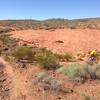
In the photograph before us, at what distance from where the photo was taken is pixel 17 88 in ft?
40.5

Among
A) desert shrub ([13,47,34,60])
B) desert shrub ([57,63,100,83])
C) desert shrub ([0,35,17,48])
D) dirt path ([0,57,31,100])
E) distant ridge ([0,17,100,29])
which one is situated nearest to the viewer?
dirt path ([0,57,31,100])

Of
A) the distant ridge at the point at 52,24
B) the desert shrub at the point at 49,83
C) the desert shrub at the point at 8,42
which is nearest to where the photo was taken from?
the desert shrub at the point at 49,83

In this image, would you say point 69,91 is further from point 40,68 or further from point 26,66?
point 26,66

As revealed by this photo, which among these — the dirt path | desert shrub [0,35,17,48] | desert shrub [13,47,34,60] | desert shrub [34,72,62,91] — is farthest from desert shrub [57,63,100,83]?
desert shrub [0,35,17,48]

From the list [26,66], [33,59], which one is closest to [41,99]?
[26,66]

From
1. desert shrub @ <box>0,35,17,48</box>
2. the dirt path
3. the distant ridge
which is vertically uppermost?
the dirt path

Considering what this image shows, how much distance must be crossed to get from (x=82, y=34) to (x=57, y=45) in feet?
27.5

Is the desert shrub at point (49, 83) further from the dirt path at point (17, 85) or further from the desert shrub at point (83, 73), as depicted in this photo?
the desert shrub at point (83, 73)

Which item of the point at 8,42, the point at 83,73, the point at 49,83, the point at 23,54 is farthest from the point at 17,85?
the point at 8,42

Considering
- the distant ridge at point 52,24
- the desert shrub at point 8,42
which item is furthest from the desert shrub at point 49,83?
the distant ridge at point 52,24

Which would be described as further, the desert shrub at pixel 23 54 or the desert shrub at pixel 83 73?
the desert shrub at pixel 23 54

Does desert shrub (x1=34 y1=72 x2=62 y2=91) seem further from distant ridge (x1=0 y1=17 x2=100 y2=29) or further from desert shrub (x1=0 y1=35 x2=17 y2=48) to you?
distant ridge (x1=0 y1=17 x2=100 y2=29)

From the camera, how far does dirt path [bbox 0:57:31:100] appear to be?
1134 cm

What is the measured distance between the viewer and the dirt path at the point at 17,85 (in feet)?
37.2
